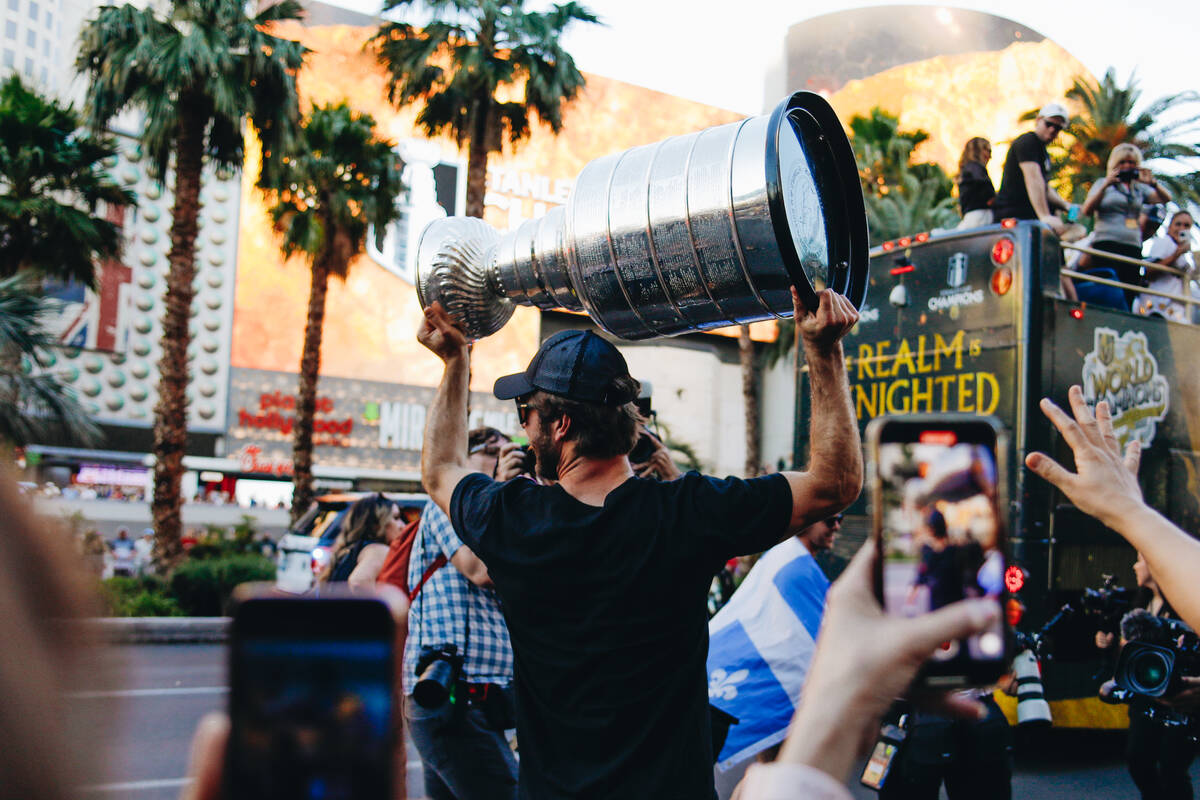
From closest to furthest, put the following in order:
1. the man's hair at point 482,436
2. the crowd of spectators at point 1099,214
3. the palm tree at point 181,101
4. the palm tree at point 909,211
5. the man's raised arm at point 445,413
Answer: the man's raised arm at point 445,413 < the man's hair at point 482,436 < the crowd of spectators at point 1099,214 < the palm tree at point 181,101 < the palm tree at point 909,211

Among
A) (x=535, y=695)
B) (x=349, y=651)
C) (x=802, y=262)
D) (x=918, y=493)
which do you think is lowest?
(x=535, y=695)

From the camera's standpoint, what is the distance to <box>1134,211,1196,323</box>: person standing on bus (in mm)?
7602

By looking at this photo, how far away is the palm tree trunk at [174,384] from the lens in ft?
46.8

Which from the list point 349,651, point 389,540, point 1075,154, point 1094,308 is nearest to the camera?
point 349,651

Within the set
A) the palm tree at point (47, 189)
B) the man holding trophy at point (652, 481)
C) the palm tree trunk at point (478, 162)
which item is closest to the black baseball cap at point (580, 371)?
the man holding trophy at point (652, 481)

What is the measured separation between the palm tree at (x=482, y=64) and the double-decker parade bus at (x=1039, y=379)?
1193 cm

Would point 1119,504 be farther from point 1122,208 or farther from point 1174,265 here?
point 1174,265

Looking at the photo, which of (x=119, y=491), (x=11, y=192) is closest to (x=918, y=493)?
(x=11, y=192)

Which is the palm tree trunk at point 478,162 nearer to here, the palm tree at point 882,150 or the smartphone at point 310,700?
the palm tree at point 882,150

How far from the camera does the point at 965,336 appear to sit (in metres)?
6.88

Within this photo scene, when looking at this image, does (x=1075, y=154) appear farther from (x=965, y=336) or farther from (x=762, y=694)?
Result: (x=762, y=694)

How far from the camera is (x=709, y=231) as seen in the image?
1.96 m

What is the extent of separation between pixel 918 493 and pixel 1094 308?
269 inches

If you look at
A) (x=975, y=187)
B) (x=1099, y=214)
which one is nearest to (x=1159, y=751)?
(x=975, y=187)
